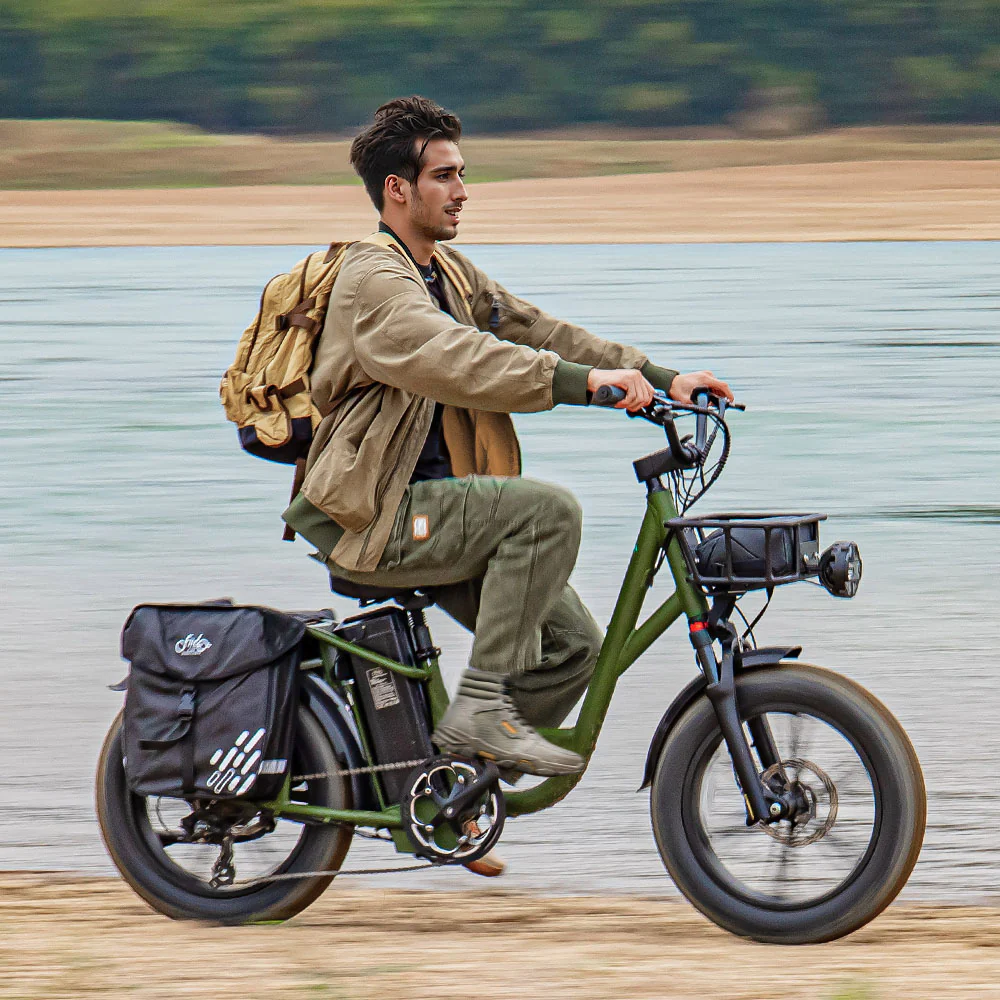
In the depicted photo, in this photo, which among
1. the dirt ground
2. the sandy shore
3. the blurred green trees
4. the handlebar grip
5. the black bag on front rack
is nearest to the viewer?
the dirt ground

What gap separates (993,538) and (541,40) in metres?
68.8

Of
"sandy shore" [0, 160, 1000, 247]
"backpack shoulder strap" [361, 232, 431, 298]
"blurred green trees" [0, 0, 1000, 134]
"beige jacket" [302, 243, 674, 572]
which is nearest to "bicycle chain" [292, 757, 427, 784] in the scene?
"beige jacket" [302, 243, 674, 572]

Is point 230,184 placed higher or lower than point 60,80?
lower

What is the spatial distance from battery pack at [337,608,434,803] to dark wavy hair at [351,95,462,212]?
0.89 metres

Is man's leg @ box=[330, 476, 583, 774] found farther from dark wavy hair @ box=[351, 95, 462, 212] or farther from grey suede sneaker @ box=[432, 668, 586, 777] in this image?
dark wavy hair @ box=[351, 95, 462, 212]

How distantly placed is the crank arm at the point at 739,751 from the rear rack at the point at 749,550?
20 cm

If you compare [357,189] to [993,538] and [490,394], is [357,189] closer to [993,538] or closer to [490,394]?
[993,538]

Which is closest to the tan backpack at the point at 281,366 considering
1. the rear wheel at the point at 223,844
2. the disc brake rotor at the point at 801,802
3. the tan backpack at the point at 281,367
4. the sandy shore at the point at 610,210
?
the tan backpack at the point at 281,367

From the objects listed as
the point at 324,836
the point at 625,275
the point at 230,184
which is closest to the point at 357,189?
the point at 230,184

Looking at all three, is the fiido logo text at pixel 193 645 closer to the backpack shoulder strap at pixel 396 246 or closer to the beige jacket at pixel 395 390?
the beige jacket at pixel 395 390

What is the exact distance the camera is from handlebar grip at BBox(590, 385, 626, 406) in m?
3.81

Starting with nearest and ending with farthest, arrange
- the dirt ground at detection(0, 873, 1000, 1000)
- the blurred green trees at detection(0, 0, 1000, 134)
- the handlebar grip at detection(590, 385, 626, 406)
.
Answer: the dirt ground at detection(0, 873, 1000, 1000) < the handlebar grip at detection(590, 385, 626, 406) < the blurred green trees at detection(0, 0, 1000, 134)

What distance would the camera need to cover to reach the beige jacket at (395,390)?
385cm

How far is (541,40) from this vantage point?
249 ft
